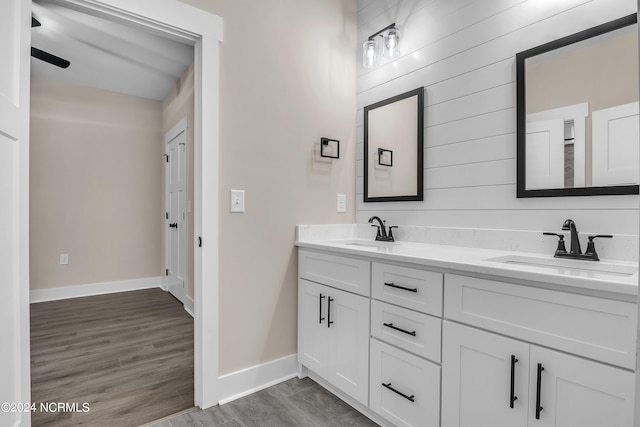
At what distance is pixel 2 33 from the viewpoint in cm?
116

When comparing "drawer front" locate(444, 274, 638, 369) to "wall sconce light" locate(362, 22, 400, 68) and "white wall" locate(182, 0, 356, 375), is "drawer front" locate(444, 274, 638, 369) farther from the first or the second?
"wall sconce light" locate(362, 22, 400, 68)

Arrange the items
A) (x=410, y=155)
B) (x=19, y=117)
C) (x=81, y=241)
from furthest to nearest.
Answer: (x=81, y=241), (x=410, y=155), (x=19, y=117)

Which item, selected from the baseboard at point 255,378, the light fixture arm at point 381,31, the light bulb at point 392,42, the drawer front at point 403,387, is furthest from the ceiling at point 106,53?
the drawer front at point 403,387

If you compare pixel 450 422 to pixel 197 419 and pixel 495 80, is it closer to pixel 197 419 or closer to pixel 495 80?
pixel 197 419

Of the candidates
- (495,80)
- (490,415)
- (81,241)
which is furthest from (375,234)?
(81,241)

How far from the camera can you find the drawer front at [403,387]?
1.38m

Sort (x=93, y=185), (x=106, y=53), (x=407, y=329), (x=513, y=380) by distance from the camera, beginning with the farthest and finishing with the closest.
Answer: (x=93, y=185) → (x=106, y=53) → (x=407, y=329) → (x=513, y=380)

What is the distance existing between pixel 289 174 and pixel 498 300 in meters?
1.38

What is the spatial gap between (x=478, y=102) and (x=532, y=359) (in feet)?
4.14

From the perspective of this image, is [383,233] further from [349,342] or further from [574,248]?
[574,248]

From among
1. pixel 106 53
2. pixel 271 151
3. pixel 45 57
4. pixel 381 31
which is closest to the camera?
pixel 271 151

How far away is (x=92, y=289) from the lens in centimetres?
411

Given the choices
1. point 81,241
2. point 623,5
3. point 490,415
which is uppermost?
point 623,5

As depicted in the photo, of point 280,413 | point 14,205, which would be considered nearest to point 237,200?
point 14,205
